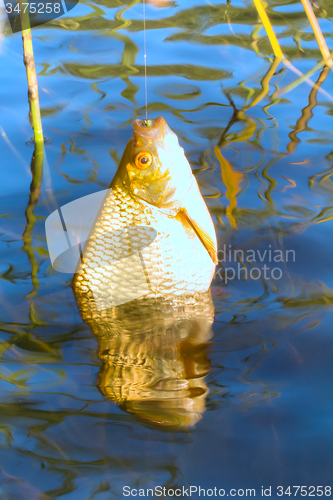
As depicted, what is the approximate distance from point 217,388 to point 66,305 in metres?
0.97

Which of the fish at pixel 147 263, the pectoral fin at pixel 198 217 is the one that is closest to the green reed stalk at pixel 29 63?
the fish at pixel 147 263

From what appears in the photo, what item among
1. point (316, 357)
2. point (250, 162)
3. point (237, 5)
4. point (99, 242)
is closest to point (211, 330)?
point (316, 357)

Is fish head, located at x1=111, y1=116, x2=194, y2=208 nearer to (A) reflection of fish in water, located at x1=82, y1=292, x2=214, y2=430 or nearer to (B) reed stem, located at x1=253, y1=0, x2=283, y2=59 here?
(A) reflection of fish in water, located at x1=82, y1=292, x2=214, y2=430

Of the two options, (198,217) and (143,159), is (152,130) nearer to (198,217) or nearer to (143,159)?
(143,159)

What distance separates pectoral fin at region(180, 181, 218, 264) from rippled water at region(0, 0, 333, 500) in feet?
1.14

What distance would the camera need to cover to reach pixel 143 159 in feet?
7.75

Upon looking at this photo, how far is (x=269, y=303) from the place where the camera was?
2.58 m

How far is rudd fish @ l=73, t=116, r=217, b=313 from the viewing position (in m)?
2.37

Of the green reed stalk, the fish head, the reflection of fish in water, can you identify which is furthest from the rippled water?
the fish head

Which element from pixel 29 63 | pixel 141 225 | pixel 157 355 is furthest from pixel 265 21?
pixel 157 355

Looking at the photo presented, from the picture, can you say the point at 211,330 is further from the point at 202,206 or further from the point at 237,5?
the point at 237,5

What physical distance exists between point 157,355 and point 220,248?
926 mm

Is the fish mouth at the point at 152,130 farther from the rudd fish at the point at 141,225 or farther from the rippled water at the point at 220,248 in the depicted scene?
the rippled water at the point at 220,248

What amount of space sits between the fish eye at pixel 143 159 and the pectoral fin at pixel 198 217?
245 mm
